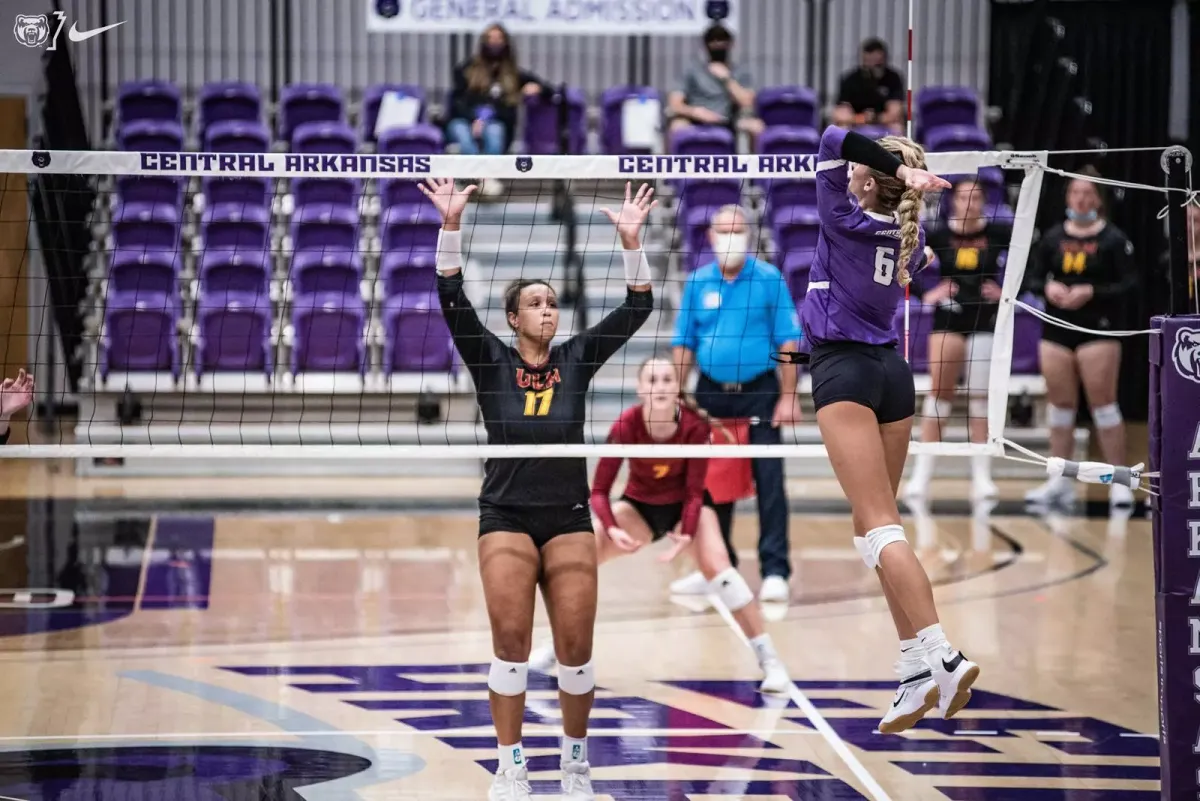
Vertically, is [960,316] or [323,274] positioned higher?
[323,274]

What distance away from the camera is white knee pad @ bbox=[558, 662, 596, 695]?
5328mm

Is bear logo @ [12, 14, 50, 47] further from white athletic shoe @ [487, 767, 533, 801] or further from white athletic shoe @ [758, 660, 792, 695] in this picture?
white athletic shoe @ [758, 660, 792, 695]

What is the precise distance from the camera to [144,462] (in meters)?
12.1

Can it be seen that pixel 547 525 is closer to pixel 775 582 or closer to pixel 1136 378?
pixel 775 582

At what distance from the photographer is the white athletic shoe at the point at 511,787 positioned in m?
5.27

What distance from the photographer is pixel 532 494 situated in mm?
5387

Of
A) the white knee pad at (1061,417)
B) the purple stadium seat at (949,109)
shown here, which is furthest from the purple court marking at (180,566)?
the purple stadium seat at (949,109)

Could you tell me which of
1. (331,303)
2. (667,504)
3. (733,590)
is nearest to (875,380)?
(733,590)

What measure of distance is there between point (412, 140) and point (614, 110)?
1990 millimetres

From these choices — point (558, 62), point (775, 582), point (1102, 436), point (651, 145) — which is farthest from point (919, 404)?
point (558, 62)

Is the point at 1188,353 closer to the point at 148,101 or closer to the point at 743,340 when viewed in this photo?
the point at 743,340

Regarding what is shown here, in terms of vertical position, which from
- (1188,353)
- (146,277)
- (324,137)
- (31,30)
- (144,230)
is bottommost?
(1188,353)

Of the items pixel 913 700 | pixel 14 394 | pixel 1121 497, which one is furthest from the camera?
pixel 1121 497

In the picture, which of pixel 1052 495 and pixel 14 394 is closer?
pixel 14 394
